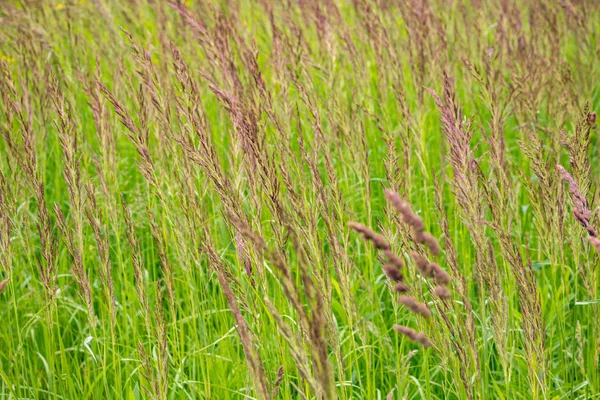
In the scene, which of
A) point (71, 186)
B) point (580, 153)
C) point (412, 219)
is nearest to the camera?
point (412, 219)

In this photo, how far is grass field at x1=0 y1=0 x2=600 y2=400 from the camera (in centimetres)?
181

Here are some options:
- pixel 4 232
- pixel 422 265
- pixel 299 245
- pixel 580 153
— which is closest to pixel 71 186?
pixel 4 232

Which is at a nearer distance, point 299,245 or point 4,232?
point 299,245

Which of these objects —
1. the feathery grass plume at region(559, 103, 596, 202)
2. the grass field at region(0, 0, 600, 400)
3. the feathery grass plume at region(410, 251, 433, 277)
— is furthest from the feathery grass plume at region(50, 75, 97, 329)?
the feathery grass plume at region(559, 103, 596, 202)

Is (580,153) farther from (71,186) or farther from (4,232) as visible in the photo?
(4,232)

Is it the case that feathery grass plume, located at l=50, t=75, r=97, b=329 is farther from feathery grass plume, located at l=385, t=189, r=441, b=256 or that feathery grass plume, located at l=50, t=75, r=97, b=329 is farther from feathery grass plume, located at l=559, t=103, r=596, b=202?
feathery grass plume, located at l=559, t=103, r=596, b=202

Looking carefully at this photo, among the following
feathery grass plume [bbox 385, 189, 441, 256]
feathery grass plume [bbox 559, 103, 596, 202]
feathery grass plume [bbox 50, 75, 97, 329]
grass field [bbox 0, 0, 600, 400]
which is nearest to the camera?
feathery grass plume [bbox 385, 189, 441, 256]

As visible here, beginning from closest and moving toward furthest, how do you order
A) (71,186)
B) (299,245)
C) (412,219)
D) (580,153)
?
(412,219), (299,245), (580,153), (71,186)

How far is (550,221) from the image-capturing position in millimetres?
2168

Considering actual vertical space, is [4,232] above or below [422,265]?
below

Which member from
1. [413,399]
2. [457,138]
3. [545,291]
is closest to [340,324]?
[413,399]

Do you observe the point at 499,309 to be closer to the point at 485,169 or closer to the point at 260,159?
the point at 260,159

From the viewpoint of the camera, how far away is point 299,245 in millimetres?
1396

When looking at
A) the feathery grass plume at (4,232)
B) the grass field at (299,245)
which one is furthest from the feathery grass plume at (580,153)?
the feathery grass plume at (4,232)
